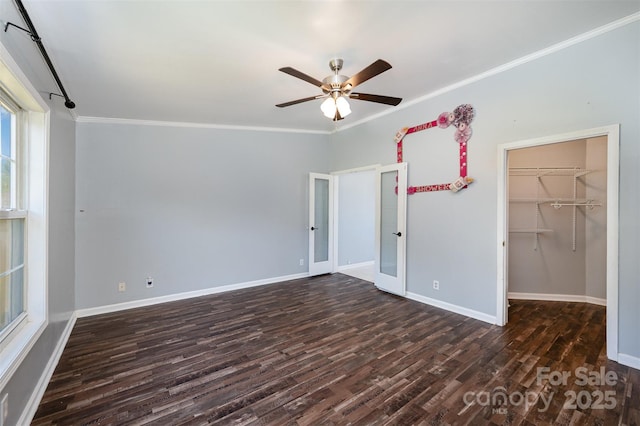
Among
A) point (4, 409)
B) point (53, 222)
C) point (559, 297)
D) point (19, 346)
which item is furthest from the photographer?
point (559, 297)

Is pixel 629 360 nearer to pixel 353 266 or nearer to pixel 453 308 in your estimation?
pixel 453 308

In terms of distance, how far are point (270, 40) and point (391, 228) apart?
3.23m

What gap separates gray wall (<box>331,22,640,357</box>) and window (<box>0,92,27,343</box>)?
166 inches

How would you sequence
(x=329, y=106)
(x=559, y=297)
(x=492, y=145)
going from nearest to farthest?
(x=329, y=106)
(x=492, y=145)
(x=559, y=297)

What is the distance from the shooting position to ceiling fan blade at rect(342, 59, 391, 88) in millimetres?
2138

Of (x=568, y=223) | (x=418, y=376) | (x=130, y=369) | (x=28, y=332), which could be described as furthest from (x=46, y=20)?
(x=568, y=223)

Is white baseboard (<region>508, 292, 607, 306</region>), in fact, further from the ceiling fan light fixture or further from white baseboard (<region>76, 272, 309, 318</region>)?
the ceiling fan light fixture

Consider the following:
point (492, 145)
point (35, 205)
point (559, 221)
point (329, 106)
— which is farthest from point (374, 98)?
point (559, 221)

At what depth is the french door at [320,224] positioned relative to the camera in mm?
5465

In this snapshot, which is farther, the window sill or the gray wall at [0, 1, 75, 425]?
the gray wall at [0, 1, 75, 425]

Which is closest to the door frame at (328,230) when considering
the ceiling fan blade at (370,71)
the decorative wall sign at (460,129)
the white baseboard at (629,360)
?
the decorative wall sign at (460,129)

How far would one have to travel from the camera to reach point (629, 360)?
2373 mm

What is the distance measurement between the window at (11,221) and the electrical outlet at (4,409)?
392 millimetres

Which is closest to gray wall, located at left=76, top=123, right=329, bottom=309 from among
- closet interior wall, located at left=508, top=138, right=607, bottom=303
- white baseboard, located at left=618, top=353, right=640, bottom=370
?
closet interior wall, located at left=508, top=138, right=607, bottom=303
